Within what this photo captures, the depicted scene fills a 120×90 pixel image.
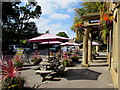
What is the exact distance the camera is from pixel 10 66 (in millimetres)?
4316

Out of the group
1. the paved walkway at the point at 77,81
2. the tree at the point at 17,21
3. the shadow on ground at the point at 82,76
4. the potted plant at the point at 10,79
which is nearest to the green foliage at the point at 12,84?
the potted plant at the point at 10,79

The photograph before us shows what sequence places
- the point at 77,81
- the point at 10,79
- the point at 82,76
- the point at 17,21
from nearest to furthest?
the point at 10,79
the point at 77,81
the point at 82,76
the point at 17,21

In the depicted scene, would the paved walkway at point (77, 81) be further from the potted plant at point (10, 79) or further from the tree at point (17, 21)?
the tree at point (17, 21)

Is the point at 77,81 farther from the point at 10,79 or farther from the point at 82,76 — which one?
the point at 10,79

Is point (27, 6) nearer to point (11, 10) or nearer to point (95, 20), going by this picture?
point (11, 10)

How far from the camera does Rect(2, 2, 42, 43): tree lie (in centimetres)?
2263

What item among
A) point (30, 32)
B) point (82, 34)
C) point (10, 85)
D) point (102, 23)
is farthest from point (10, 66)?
point (30, 32)

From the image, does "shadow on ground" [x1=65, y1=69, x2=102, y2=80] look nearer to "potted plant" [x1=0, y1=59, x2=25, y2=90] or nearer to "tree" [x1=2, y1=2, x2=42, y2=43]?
"potted plant" [x1=0, y1=59, x2=25, y2=90]

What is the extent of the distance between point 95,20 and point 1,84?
6.81m

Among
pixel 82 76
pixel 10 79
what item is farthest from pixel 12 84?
pixel 82 76

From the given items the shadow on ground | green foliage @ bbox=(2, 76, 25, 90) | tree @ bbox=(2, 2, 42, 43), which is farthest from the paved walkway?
tree @ bbox=(2, 2, 42, 43)

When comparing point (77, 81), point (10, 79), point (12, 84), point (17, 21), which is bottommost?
point (77, 81)

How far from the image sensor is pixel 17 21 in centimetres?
2452

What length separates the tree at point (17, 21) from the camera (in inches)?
891
